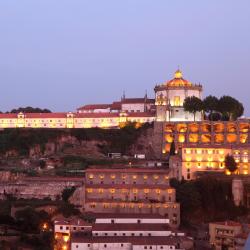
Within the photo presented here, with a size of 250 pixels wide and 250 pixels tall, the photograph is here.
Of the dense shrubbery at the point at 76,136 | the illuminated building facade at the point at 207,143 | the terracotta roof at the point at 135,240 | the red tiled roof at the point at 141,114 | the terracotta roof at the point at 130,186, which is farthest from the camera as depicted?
the red tiled roof at the point at 141,114

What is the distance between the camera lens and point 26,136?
68.2 m

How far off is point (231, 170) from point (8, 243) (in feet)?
68.3

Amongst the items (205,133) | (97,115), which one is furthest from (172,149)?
(97,115)

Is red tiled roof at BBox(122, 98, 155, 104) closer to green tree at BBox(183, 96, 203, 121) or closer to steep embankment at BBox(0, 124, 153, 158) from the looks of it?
steep embankment at BBox(0, 124, 153, 158)

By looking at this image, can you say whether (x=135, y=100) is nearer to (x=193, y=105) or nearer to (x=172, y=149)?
(x=193, y=105)

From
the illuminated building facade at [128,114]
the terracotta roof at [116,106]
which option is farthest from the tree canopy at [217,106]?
the terracotta roof at [116,106]

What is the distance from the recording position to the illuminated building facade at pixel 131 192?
52.6 meters

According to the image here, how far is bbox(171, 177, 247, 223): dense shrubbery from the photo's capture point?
176 ft

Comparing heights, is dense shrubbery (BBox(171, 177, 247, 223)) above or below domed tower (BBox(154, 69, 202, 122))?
below

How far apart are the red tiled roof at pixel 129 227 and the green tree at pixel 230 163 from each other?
12527 millimetres

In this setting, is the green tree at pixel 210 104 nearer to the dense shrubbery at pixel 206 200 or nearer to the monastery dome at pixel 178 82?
the monastery dome at pixel 178 82

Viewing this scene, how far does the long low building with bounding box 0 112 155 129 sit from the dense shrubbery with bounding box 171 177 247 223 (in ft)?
61.9

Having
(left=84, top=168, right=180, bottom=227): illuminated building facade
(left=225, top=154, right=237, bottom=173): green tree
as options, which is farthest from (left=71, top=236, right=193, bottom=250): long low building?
(left=225, top=154, right=237, bottom=173): green tree

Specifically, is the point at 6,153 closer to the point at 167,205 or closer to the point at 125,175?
the point at 125,175
